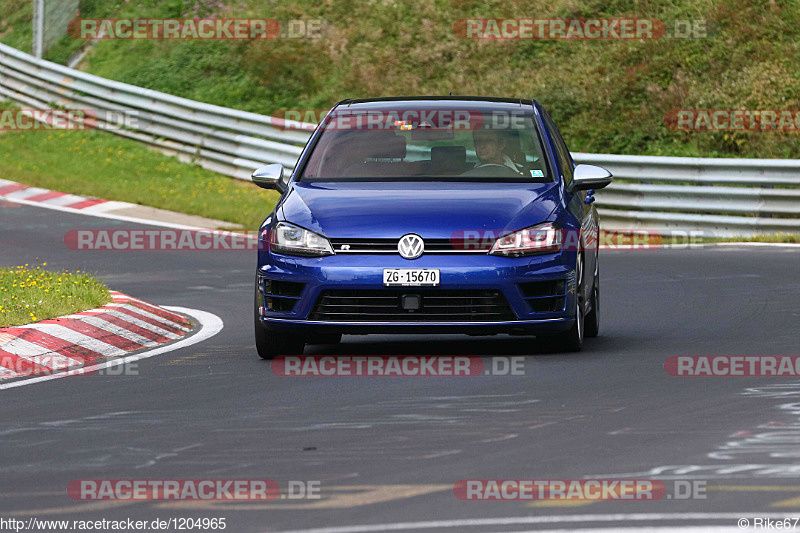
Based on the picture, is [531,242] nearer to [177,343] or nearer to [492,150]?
[492,150]

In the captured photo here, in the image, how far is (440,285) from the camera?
9938 mm

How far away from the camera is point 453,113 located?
11672 millimetres

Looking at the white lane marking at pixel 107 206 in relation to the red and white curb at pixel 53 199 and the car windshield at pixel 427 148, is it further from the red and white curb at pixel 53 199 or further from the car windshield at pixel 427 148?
the car windshield at pixel 427 148

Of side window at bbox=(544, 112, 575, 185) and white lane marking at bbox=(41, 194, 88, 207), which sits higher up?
side window at bbox=(544, 112, 575, 185)

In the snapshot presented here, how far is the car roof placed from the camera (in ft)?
38.6

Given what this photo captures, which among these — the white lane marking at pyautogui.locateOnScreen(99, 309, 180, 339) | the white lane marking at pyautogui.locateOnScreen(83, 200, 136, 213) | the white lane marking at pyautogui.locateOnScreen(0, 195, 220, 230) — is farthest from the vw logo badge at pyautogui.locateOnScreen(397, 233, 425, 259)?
the white lane marking at pyautogui.locateOnScreen(83, 200, 136, 213)

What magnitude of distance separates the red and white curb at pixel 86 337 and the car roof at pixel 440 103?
216cm

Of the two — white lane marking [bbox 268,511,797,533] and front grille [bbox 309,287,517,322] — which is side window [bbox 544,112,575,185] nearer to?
front grille [bbox 309,287,517,322]

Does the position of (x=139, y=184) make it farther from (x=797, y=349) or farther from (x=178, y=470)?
(x=178, y=470)

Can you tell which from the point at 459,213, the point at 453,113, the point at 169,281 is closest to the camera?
the point at 459,213

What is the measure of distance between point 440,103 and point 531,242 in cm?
208

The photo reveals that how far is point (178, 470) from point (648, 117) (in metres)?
19.6

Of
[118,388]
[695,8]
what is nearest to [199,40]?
[695,8]

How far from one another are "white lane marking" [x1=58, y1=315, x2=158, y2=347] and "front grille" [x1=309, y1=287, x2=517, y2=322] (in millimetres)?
2138
